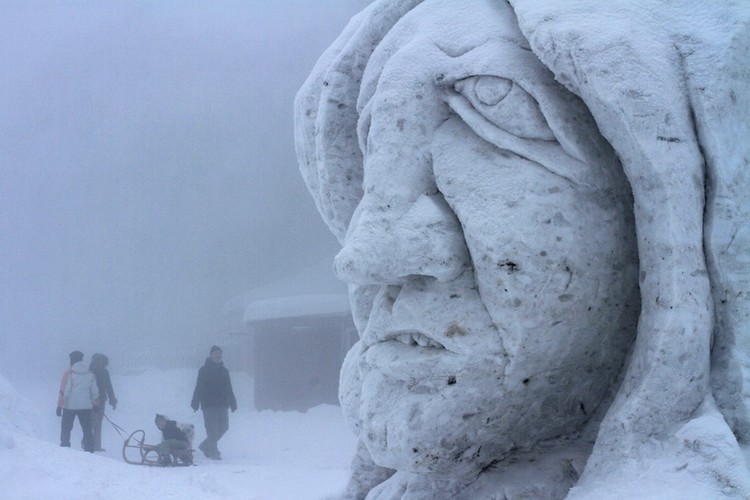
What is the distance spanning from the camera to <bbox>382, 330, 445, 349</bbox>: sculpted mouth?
4.38 ft

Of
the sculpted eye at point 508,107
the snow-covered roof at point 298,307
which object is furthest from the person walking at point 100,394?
the sculpted eye at point 508,107

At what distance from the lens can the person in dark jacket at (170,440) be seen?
662cm

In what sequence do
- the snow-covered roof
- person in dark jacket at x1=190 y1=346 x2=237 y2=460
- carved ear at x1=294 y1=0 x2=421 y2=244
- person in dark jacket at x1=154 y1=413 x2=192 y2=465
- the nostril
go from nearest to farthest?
the nostril < carved ear at x1=294 y1=0 x2=421 y2=244 < person in dark jacket at x1=154 y1=413 x2=192 y2=465 < person in dark jacket at x1=190 y1=346 x2=237 y2=460 < the snow-covered roof

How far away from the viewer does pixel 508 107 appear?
4.32 ft

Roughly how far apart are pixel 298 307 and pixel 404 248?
11311 mm

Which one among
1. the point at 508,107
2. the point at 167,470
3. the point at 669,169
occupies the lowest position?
the point at 167,470

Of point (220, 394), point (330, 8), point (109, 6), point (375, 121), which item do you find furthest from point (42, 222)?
point (375, 121)

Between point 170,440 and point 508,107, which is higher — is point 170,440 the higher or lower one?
the lower one

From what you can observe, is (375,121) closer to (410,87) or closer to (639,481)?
(410,87)

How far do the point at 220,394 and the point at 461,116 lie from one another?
275 inches

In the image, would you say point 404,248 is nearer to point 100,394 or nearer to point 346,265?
point 346,265

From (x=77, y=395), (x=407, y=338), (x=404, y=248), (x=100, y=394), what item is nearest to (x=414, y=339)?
(x=407, y=338)

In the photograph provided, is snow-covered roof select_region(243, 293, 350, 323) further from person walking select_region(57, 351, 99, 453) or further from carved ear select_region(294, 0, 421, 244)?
carved ear select_region(294, 0, 421, 244)

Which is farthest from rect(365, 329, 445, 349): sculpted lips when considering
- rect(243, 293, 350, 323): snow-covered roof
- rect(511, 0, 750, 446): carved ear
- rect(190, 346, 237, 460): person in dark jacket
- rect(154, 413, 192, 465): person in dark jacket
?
rect(243, 293, 350, 323): snow-covered roof
